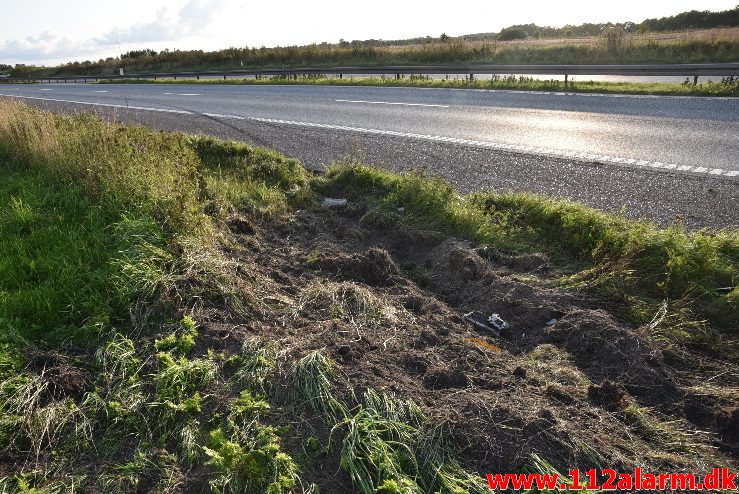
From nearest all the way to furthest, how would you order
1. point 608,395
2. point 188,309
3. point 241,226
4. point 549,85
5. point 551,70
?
point 608,395
point 188,309
point 241,226
point 549,85
point 551,70

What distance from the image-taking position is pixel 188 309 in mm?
3865

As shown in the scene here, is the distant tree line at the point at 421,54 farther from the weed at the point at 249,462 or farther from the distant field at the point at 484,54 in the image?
the weed at the point at 249,462

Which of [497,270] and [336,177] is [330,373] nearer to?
[497,270]

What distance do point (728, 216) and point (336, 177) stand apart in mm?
4086

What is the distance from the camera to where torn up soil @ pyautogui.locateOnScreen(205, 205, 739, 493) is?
273 cm

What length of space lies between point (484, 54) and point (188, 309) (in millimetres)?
22393

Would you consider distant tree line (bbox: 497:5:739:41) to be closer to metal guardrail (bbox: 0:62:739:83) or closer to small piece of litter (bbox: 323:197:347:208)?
metal guardrail (bbox: 0:62:739:83)

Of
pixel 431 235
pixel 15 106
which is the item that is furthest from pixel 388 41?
pixel 431 235

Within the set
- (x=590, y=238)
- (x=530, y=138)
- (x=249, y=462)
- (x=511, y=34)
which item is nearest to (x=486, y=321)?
(x=590, y=238)

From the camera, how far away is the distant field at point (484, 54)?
1977 centimetres

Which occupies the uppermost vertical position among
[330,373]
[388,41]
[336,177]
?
[388,41]

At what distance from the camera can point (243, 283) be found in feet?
13.7

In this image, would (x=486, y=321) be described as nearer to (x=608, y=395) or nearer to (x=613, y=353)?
(x=613, y=353)

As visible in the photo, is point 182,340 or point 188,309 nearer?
point 182,340
